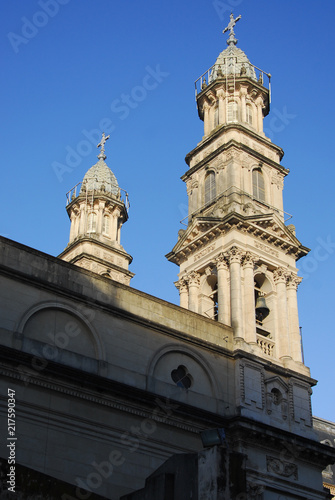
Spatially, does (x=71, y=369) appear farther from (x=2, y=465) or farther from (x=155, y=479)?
(x=2, y=465)

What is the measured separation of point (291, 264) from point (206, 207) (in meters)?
4.99

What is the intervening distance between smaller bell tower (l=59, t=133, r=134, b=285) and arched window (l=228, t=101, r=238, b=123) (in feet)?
35.8

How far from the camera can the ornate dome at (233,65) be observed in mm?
39219

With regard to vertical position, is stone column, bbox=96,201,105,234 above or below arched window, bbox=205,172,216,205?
above

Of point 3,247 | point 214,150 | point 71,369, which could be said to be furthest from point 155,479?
point 214,150

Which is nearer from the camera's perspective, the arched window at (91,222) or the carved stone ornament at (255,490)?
the carved stone ornament at (255,490)

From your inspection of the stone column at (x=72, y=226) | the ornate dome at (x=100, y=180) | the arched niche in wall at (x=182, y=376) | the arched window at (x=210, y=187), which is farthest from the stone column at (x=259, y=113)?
the arched niche in wall at (x=182, y=376)

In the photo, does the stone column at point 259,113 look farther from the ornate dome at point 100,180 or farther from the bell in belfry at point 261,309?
the ornate dome at point 100,180

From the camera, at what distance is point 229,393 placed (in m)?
28.4

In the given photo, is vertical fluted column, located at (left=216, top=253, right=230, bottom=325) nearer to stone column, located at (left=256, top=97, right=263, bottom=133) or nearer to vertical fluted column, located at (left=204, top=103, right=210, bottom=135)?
vertical fluted column, located at (left=204, top=103, right=210, bottom=135)

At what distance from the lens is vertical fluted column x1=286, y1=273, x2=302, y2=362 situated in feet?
104

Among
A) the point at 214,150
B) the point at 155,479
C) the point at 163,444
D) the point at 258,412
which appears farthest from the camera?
the point at 214,150

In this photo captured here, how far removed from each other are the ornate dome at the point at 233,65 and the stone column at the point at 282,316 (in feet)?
39.4

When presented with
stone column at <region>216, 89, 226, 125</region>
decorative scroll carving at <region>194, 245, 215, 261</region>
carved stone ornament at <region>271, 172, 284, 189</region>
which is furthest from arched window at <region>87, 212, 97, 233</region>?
carved stone ornament at <region>271, 172, 284, 189</region>
